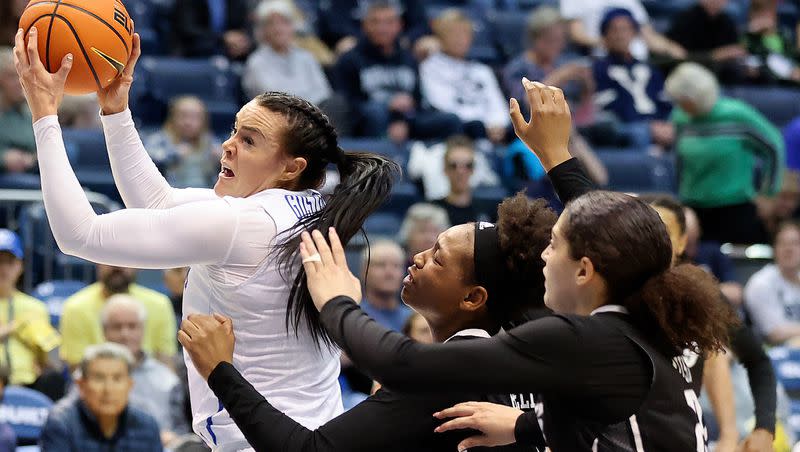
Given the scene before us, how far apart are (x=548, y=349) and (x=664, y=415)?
31 cm

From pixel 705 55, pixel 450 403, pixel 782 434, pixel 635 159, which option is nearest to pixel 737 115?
pixel 635 159

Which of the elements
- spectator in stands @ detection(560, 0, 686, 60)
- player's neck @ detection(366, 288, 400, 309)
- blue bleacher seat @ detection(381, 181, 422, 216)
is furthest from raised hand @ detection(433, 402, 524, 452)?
spectator in stands @ detection(560, 0, 686, 60)

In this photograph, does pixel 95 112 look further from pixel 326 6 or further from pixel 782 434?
pixel 782 434

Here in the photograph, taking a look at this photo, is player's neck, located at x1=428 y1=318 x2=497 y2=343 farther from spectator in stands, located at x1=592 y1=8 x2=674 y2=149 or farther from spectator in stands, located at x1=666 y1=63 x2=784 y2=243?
spectator in stands, located at x1=592 y1=8 x2=674 y2=149

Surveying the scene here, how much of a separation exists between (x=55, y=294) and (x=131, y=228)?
5.15m

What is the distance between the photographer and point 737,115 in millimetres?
9789

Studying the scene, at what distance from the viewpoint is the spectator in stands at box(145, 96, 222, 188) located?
28.8 feet

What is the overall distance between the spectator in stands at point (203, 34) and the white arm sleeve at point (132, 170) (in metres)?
6.84

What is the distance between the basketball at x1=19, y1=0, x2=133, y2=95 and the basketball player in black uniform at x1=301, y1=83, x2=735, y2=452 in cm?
95

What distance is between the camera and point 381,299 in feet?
26.0

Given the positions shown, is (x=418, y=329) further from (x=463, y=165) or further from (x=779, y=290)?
(x=779, y=290)

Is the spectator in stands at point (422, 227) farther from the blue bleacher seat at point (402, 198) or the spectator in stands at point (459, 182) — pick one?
the blue bleacher seat at point (402, 198)

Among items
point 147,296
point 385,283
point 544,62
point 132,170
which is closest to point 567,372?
point 132,170

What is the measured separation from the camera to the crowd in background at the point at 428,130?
731 cm
